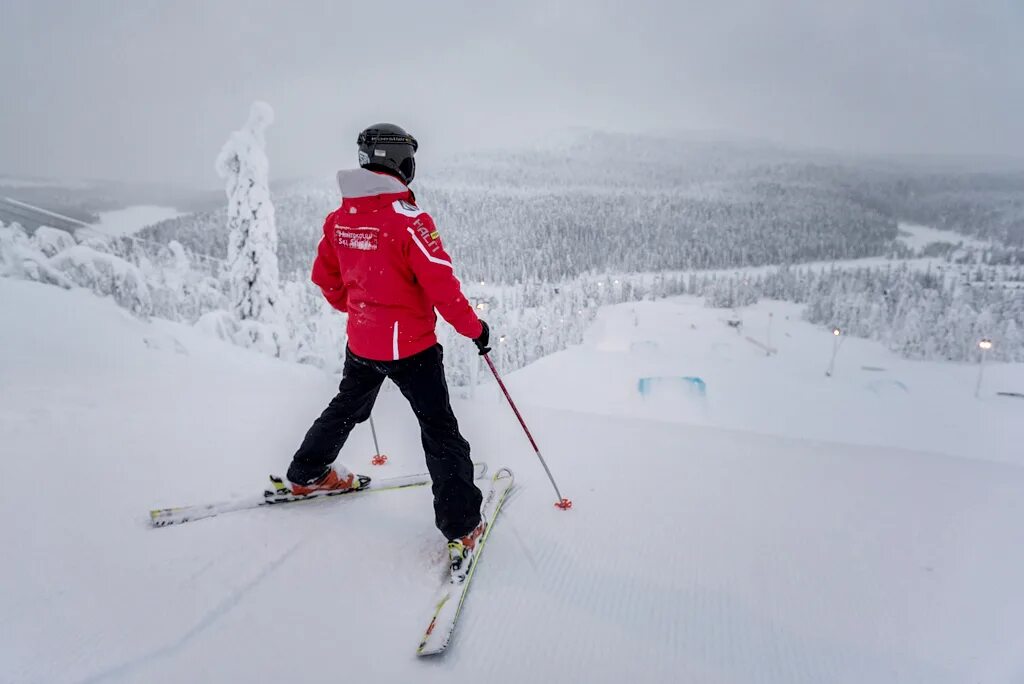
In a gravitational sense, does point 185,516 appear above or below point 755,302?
above

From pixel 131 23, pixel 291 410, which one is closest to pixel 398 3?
pixel 131 23

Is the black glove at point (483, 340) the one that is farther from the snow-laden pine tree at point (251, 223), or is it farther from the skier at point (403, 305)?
the snow-laden pine tree at point (251, 223)

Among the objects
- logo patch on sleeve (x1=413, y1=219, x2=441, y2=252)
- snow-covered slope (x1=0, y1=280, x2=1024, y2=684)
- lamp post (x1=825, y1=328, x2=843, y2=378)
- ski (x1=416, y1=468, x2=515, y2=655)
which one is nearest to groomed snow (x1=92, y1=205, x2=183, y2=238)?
snow-covered slope (x1=0, y1=280, x2=1024, y2=684)

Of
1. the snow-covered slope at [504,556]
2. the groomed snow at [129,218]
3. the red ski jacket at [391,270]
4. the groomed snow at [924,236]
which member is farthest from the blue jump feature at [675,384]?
the groomed snow at [924,236]

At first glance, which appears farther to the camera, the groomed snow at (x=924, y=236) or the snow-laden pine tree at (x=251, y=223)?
the groomed snow at (x=924, y=236)

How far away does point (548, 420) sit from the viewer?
3.68 metres

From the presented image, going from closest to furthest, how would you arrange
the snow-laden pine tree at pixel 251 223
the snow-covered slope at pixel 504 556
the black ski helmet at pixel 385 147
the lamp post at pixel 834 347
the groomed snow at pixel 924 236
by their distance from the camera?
the snow-covered slope at pixel 504 556, the black ski helmet at pixel 385 147, the snow-laden pine tree at pixel 251 223, the lamp post at pixel 834 347, the groomed snow at pixel 924 236

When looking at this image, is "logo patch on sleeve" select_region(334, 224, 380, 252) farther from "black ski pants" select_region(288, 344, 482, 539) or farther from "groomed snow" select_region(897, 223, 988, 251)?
"groomed snow" select_region(897, 223, 988, 251)

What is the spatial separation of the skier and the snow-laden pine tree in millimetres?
7332

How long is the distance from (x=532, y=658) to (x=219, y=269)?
972 centimetres

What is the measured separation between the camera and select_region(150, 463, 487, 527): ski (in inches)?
74.0

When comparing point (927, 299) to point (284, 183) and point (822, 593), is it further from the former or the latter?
point (284, 183)

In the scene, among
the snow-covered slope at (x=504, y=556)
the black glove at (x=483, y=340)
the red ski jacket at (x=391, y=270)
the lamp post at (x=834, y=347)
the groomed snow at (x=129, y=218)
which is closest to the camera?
the snow-covered slope at (x=504, y=556)

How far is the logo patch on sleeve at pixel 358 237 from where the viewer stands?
165cm
